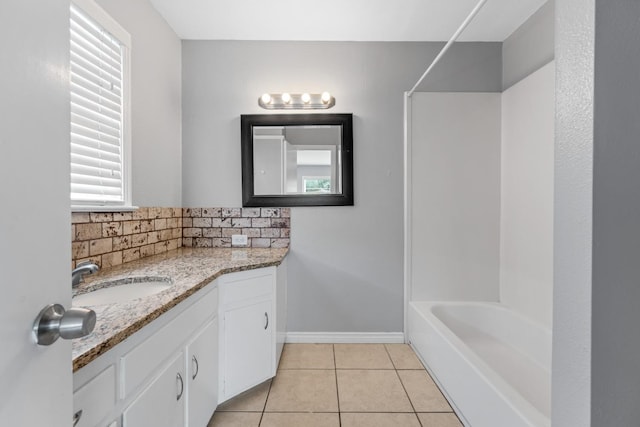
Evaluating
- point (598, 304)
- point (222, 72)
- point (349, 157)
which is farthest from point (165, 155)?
point (598, 304)

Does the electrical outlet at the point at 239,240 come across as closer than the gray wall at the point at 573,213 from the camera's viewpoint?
No

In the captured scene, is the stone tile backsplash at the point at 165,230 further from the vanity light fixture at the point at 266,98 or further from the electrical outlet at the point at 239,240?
the vanity light fixture at the point at 266,98

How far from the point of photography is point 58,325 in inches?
20.2

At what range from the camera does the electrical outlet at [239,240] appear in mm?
2666

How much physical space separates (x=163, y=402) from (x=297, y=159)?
1.87 meters

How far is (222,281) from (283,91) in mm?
1638

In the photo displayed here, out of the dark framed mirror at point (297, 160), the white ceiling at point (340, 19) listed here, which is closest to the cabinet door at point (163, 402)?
the dark framed mirror at point (297, 160)

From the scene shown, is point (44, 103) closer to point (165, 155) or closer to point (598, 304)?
point (598, 304)

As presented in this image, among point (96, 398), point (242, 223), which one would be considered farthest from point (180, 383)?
point (242, 223)

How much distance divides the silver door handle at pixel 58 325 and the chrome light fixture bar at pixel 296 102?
7.55 ft

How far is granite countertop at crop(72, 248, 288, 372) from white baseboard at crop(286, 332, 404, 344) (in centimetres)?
78

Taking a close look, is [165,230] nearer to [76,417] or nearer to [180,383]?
[180,383]

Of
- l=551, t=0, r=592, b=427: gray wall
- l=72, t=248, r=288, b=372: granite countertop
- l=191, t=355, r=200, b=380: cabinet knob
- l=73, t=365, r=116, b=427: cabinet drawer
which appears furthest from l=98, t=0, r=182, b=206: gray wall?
l=551, t=0, r=592, b=427: gray wall

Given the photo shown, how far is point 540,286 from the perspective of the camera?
2.23 metres
